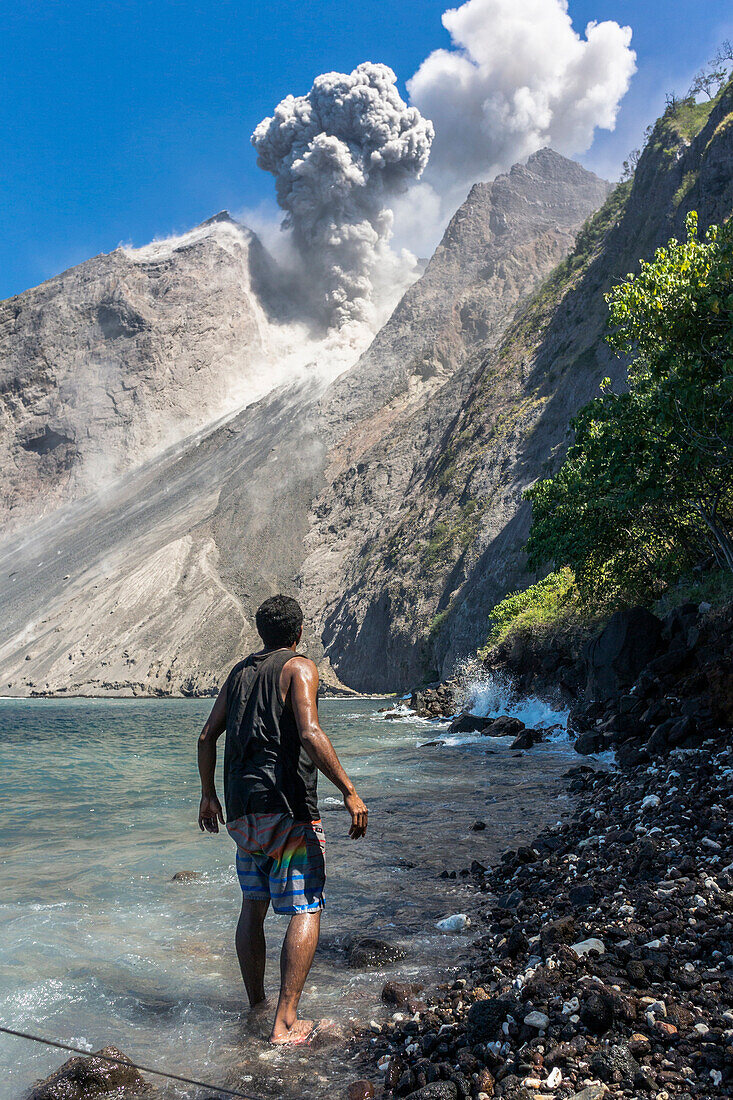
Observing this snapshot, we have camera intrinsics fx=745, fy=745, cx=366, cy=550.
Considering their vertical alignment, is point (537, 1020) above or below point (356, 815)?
below

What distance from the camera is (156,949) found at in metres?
5.36

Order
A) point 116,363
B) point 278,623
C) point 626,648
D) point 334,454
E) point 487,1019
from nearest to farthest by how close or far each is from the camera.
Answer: point 487,1019 < point 278,623 < point 626,648 < point 334,454 < point 116,363

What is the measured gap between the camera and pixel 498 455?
4422 cm

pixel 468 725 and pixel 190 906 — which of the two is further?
pixel 468 725

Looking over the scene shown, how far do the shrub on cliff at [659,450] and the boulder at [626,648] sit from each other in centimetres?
194

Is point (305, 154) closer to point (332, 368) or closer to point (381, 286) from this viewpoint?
point (381, 286)

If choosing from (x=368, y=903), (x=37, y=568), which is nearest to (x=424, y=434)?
(x=37, y=568)

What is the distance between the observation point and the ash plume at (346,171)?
319 feet

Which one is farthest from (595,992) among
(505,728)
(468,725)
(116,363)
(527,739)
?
(116,363)

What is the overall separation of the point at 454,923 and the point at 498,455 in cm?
4039

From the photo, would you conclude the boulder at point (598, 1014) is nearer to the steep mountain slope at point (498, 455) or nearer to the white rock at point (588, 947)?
the white rock at point (588, 947)

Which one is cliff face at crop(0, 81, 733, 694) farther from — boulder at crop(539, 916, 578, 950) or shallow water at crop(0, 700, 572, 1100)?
boulder at crop(539, 916, 578, 950)

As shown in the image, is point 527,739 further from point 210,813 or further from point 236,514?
point 236,514

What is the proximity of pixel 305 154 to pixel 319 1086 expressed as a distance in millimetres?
111087
